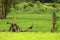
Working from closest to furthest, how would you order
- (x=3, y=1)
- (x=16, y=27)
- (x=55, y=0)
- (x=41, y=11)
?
(x=16, y=27)
(x=3, y=1)
(x=41, y=11)
(x=55, y=0)

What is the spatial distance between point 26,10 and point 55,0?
41.8 feet

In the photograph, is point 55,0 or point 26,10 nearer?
point 26,10

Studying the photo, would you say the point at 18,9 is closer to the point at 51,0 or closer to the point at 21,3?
the point at 21,3

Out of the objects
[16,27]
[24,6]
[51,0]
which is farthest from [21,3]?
[16,27]

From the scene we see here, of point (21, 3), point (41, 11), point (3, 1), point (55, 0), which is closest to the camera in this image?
point (3, 1)

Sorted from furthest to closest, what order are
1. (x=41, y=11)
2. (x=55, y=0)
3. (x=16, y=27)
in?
(x=55, y=0)
(x=41, y=11)
(x=16, y=27)

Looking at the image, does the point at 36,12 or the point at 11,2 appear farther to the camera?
the point at 36,12

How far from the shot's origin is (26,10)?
43.3m

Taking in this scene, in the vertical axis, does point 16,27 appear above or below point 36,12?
above

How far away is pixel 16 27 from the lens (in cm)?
1747
